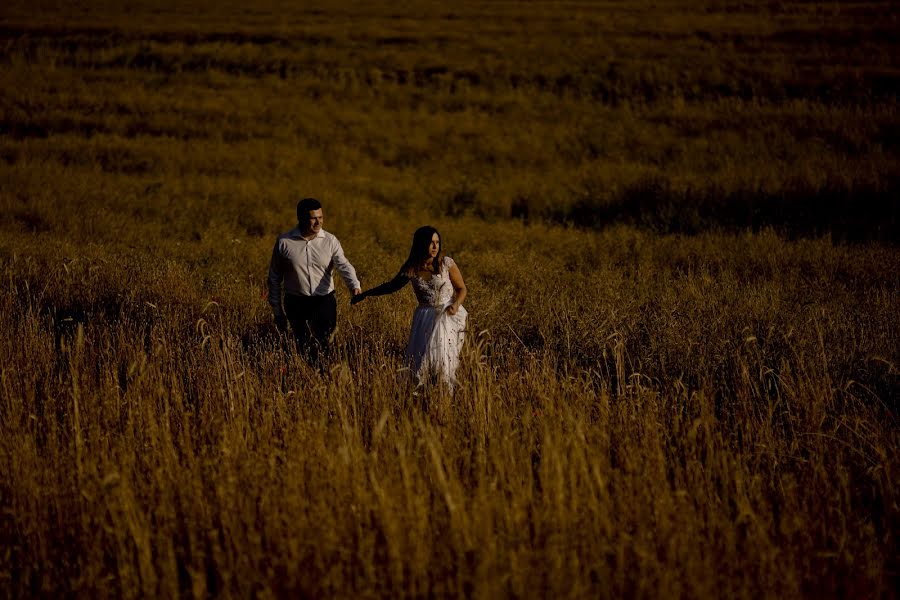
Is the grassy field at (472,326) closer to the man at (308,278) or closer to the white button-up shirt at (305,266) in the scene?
the man at (308,278)

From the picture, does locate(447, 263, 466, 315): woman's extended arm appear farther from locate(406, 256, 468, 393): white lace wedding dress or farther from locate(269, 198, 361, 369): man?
locate(269, 198, 361, 369): man

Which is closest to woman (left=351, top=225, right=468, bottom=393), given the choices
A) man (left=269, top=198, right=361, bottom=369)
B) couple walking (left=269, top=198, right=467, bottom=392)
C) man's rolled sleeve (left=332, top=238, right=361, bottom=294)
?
couple walking (left=269, top=198, right=467, bottom=392)

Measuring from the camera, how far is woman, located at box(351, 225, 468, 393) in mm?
4734

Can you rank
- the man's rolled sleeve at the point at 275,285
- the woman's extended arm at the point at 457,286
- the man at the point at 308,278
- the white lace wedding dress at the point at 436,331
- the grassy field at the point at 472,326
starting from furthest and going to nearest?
the man's rolled sleeve at the point at 275,285 < the man at the point at 308,278 < the woman's extended arm at the point at 457,286 < the white lace wedding dress at the point at 436,331 < the grassy field at the point at 472,326

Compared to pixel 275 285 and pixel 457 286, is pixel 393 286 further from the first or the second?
pixel 275 285

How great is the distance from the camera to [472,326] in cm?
598

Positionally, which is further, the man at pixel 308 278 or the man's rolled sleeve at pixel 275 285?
the man's rolled sleeve at pixel 275 285

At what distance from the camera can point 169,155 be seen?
53.5 ft

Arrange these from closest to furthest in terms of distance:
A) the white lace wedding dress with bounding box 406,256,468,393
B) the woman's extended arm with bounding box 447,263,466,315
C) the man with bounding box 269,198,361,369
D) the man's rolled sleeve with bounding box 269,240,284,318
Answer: the white lace wedding dress with bounding box 406,256,468,393 < the woman's extended arm with bounding box 447,263,466,315 < the man with bounding box 269,198,361,369 < the man's rolled sleeve with bounding box 269,240,284,318

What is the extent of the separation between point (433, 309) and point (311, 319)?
1.31m

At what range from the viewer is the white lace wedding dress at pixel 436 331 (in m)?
4.71

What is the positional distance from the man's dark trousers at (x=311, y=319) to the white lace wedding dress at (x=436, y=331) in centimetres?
100

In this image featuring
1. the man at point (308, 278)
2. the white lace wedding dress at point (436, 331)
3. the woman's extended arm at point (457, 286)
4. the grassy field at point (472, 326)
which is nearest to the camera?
the grassy field at point (472, 326)

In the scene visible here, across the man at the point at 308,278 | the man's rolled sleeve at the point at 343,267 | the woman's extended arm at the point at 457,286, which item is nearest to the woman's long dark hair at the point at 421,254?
the woman's extended arm at the point at 457,286
